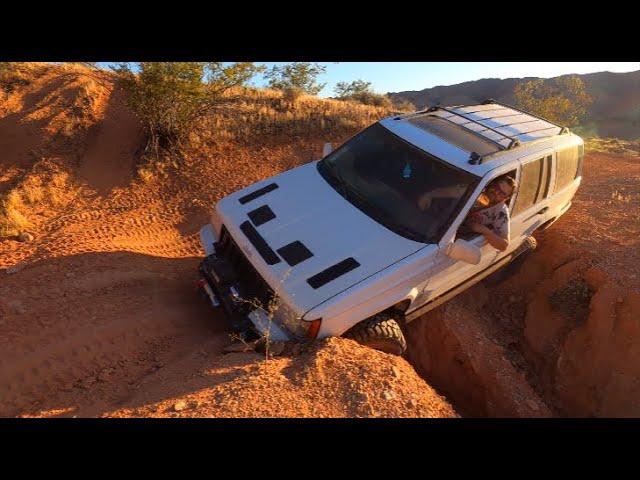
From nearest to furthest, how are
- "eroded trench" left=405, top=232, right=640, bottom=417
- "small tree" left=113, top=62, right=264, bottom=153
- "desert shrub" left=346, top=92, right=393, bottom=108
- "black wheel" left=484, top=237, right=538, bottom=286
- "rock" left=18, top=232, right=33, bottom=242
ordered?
1. "eroded trench" left=405, top=232, right=640, bottom=417
2. "rock" left=18, top=232, right=33, bottom=242
3. "black wheel" left=484, top=237, right=538, bottom=286
4. "small tree" left=113, top=62, right=264, bottom=153
5. "desert shrub" left=346, top=92, right=393, bottom=108

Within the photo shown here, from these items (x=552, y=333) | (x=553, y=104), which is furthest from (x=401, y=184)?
(x=553, y=104)

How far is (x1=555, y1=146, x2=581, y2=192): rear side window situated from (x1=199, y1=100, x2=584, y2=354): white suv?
1.1 inches

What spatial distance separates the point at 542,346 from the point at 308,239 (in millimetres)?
3455

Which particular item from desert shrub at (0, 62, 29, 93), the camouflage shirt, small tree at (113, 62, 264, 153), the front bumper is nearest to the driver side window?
the camouflage shirt

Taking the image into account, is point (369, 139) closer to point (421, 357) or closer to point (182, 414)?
point (421, 357)

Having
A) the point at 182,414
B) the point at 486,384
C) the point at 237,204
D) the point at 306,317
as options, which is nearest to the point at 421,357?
the point at 486,384

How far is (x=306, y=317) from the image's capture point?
13.0 feet

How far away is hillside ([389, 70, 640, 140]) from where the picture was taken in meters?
31.1

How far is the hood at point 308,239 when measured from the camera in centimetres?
418

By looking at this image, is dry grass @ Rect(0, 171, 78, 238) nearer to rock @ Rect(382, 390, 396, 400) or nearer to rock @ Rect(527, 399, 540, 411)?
rock @ Rect(382, 390, 396, 400)

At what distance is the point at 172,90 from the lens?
7.91m

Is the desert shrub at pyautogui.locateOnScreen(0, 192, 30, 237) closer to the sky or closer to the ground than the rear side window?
closer to the ground

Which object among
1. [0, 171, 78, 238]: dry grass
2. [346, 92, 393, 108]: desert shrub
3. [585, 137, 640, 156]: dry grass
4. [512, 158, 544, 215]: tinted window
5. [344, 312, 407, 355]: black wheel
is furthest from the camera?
[346, 92, 393, 108]: desert shrub

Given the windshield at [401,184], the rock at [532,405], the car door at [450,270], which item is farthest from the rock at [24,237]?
the rock at [532,405]
